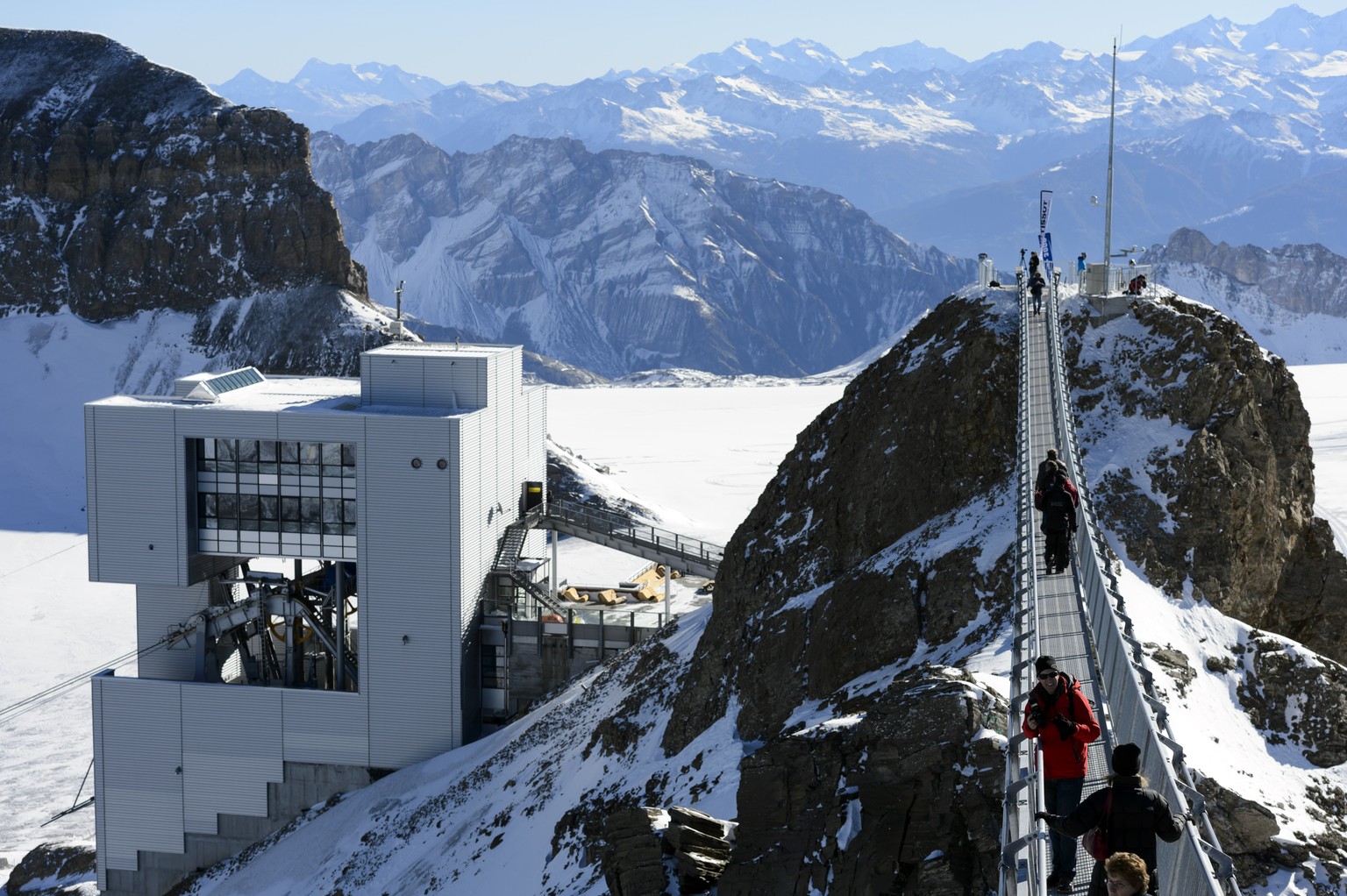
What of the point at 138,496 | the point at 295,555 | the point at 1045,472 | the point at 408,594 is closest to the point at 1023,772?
the point at 1045,472

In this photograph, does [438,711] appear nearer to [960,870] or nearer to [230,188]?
[960,870]

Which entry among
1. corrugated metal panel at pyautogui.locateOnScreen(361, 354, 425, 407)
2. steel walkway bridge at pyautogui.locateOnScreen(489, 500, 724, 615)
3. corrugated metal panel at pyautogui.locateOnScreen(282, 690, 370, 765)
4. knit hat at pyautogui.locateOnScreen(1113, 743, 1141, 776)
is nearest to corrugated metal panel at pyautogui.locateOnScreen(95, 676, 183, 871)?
corrugated metal panel at pyautogui.locateOnScreen(282, 690, 370, 765)

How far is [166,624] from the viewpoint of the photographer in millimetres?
50719

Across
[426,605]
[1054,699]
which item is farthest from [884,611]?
[426,605]

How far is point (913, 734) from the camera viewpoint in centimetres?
1998

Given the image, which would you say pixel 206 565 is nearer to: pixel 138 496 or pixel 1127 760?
pixel 138 496

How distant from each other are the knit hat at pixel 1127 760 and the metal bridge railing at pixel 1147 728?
680 mm

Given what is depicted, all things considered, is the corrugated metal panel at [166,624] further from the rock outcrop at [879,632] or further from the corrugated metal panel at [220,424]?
the rock outcrop at [879,632]

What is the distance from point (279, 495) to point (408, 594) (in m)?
5.62

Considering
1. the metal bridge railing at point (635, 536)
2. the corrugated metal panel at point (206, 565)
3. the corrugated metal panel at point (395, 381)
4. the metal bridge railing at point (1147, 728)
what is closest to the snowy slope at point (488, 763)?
the metal bridge railing at point (1147, 728)

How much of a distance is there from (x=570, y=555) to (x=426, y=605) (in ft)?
97.1

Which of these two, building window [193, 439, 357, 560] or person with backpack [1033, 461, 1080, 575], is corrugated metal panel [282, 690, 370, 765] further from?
person with backpack [1033, 461, 1080, 575]

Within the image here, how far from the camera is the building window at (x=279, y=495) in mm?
48562

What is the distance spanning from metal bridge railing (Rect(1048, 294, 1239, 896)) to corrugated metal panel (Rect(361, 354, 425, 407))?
32.0 m
